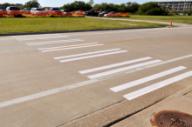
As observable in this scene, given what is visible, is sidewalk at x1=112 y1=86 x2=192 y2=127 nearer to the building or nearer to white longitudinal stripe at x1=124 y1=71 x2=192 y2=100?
white longitudinal stripe at x1=124 y1=71 x2=192 y2=100

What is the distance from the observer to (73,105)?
4879mm

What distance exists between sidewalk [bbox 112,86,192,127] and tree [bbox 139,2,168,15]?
251ft

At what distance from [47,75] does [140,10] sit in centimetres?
8122

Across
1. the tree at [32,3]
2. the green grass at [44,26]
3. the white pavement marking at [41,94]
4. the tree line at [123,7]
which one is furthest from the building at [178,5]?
the white pavement marking at [41,94]

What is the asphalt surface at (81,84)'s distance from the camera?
174 inches

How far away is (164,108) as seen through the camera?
4.84 metres

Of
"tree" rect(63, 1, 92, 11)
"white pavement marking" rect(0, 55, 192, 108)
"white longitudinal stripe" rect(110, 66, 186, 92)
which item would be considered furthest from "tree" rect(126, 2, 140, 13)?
"white pavement marking" rect(0, 55, 192, 108)

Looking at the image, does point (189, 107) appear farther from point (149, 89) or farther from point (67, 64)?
point (67, 64)

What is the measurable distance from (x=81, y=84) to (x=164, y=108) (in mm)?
2147

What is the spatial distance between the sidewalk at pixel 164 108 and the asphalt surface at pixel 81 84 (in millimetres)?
177

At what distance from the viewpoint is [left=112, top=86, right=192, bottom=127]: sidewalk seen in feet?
13.7

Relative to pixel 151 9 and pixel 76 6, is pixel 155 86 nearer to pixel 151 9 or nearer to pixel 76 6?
pixel 76 6

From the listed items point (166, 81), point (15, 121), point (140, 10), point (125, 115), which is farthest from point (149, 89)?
point (140, 10)

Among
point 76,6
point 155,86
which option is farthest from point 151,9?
point 155,86
